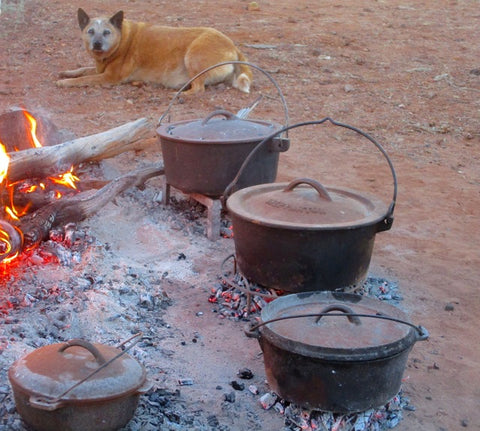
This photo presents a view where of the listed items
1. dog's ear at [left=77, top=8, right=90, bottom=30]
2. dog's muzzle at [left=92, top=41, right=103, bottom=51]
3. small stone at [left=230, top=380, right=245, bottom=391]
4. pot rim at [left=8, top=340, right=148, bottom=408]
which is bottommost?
small stone at [left=230, top=380, right=245, bottom=391]

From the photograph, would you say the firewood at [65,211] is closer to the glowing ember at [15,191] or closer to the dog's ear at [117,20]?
the glowing ember at [15,191]

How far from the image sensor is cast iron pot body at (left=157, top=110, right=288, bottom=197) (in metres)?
5.16

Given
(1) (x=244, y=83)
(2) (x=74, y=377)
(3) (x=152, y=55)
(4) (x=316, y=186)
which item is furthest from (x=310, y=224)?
(3) (x=152, y=55)

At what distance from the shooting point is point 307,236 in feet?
12.6

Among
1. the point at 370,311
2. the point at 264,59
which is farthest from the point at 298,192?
the point at 264,59

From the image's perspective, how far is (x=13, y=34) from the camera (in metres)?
12.0

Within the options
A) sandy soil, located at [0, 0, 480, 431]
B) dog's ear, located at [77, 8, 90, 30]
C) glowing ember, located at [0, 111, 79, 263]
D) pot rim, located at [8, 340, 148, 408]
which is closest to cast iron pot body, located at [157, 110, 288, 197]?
sandy soil, located at [0, 0, 480, 431]

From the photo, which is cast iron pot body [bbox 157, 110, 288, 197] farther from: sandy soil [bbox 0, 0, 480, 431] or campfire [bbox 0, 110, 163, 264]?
campfire [bbox 0, 110, 163, 264]

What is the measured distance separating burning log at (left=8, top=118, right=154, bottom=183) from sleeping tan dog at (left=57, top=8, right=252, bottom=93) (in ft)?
10.6

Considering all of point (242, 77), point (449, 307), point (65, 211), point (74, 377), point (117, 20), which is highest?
point (117, 20)

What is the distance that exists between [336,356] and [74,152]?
338cm

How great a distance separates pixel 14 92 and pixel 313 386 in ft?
24.6

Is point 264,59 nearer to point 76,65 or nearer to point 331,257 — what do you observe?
point 76,65

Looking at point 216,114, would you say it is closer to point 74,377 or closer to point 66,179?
point 66,179
